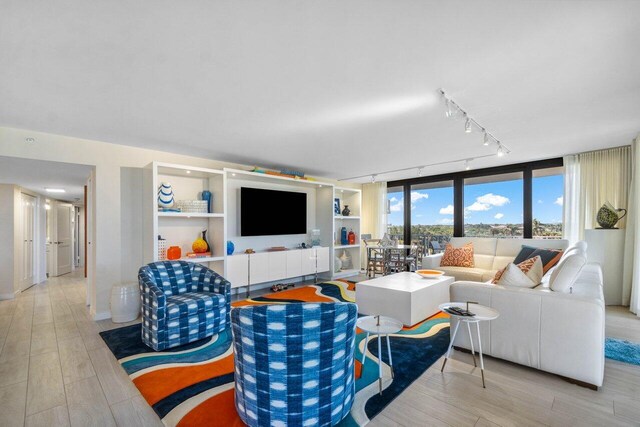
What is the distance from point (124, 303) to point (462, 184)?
6.50 meters

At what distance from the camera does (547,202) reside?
17.6 ft

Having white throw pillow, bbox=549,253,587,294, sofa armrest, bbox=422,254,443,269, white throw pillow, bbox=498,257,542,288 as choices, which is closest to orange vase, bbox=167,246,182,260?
white throw pillow, bbox=498,257,542,288

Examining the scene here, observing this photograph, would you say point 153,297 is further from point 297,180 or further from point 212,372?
point 297,180

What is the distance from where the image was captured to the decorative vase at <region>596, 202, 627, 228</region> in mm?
4215

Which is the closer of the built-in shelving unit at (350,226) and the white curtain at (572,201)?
the white curtain at (572,201)

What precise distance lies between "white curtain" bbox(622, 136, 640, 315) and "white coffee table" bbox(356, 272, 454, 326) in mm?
2294

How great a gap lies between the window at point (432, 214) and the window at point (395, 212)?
11.9 inches

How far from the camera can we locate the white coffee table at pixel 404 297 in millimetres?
3434

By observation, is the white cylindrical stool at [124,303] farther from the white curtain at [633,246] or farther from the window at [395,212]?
the white curtain at [633,246]

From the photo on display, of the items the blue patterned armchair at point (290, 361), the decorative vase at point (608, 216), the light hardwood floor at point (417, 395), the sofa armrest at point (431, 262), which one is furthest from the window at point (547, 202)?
the blue patterned armchair at point (290, 361)

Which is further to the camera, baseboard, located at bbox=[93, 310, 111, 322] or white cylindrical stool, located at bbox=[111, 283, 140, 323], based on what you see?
baseboard, located at bbox=[93, 310, 111, 322]

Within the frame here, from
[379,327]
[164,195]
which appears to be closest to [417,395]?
[379,327]

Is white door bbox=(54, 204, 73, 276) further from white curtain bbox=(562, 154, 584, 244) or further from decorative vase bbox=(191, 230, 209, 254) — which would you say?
white curtain bbox=(562, 154, 584, 244)

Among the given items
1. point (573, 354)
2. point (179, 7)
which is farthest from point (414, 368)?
point (179, 7)
